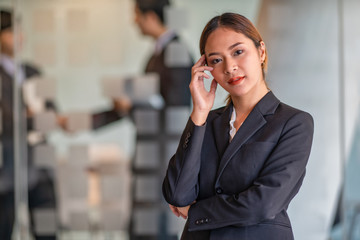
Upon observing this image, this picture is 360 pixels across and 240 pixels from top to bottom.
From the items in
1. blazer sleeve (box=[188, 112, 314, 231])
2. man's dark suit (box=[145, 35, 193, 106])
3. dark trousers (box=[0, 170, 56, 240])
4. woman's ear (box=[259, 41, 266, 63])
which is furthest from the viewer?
dark trousers (box=[0, 170, 56, 240])

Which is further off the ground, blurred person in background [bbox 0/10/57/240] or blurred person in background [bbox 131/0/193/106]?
blurred person in background [bbox 131/0/193/106]

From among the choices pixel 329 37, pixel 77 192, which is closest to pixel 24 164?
pixel 77 192

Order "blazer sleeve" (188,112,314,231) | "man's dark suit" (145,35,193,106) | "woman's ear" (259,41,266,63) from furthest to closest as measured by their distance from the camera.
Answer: "man's dark suit" (145,35,193,106) < "woman's ear" (259,41,266,63) < "blazer sleeve" (188,112,314,231)

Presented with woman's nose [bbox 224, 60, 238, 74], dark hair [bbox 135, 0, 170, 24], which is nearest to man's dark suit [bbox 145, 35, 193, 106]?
dark hair [bbox 135, 0, 170, 24]

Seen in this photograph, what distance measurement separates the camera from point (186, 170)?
138 centimetres

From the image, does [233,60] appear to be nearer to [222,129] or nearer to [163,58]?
[222,129]

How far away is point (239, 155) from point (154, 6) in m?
2.64

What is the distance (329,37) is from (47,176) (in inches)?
92.7

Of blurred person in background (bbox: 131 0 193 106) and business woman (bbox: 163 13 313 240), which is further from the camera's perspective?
blurred person in background (bbox: 131 0 193 106)

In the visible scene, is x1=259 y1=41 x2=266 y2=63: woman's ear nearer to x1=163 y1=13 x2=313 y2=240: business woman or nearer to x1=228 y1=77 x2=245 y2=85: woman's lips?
x1=163 y1=13 x2=313 y2=240: business woman

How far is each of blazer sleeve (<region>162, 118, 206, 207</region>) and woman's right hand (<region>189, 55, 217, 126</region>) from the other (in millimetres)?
24

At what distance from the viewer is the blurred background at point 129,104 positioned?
148 inches

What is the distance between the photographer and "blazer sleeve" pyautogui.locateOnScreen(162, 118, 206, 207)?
1386 millimetres

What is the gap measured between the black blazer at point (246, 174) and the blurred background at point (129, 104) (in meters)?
2.35
